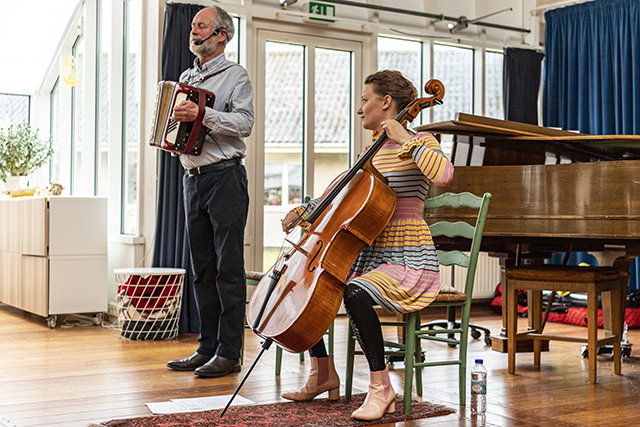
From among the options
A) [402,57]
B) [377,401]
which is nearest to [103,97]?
[402,57]

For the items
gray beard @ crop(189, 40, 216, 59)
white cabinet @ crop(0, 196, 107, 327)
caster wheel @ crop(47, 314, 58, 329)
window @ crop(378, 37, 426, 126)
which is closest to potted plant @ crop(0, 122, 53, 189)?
white cabinet @ crop(0, 196, 107, 327)

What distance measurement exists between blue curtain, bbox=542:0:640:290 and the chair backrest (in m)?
3.54

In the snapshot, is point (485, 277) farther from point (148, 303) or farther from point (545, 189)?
point (148, 303)

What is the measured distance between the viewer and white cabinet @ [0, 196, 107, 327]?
4.66 m

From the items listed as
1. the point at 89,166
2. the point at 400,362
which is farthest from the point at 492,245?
the point at 89,166

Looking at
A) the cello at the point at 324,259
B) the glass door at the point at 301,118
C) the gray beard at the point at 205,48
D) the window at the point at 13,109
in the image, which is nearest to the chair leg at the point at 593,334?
the cello at the point at 324,259

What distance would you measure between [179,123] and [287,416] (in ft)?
4.14

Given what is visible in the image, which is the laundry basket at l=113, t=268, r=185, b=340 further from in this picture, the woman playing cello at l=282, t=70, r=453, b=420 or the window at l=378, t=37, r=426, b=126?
the window at l=378, t=37, r=426, b=126

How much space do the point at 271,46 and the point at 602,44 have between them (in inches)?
111

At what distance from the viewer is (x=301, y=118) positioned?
17.6 ft

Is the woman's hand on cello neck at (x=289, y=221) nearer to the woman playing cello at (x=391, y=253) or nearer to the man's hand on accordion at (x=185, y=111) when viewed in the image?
the woman playing cello at (x=391, y=253)

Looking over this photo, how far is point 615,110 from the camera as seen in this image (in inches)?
232

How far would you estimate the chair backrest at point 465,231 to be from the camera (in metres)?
2.66

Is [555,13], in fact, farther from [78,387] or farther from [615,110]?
[78,387]
